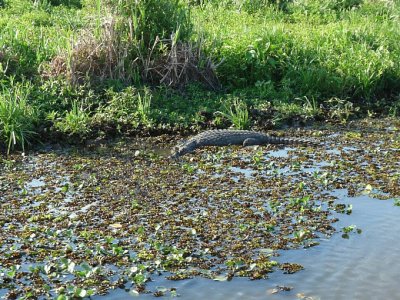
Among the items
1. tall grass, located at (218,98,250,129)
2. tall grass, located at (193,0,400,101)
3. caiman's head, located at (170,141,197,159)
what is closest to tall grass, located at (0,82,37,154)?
caiman's head, located at (170,141,197,159)

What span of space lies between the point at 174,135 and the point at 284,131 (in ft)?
5.05

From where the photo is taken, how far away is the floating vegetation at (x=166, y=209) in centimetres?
561

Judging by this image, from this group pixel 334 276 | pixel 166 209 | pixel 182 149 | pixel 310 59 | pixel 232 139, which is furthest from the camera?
pixel 310 59

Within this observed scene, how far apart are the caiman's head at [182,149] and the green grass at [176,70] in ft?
2.72

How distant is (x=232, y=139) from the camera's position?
29.8 ft

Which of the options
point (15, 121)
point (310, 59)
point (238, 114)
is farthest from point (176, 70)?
point (15, 121)

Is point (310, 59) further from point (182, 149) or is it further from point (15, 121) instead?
point (15, 121)

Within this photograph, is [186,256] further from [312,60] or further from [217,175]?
[312,60]

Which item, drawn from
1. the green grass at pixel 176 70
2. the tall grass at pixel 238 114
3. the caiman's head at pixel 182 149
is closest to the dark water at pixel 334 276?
the caiman's head at pixel 182 149

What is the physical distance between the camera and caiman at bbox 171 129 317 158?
888 centimetres

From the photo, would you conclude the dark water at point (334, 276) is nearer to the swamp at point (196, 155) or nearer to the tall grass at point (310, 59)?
the swamp at point (196, 155)

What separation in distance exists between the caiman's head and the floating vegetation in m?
0.10

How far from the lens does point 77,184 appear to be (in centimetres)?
761

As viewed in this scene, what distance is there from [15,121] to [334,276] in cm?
490
